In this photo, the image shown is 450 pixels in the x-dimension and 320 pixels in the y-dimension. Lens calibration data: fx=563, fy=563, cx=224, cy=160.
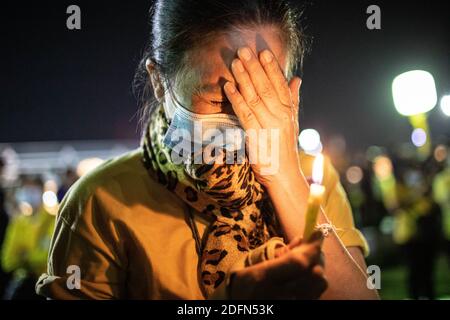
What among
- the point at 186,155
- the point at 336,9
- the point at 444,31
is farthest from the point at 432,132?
the point at 186,155

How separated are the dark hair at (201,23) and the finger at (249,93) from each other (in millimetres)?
179

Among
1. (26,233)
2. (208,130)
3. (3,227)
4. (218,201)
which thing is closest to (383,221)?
(26,233)

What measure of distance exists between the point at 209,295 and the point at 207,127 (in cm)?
57

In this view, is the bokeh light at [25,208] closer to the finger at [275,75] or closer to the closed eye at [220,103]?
the closed eye at [220,103]

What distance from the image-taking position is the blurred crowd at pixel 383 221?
6.33 metres

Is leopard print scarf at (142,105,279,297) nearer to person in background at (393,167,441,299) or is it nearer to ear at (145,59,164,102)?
ear at (145,59,164,102)

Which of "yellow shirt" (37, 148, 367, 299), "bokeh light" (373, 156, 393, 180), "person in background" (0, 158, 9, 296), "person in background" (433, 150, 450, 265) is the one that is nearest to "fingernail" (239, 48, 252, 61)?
"yellow shirt" (37, 148, 367, 299)

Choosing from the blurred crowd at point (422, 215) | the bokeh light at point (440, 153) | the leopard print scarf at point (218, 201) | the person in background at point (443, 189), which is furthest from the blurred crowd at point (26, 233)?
the bokeh light at point (440, 153)

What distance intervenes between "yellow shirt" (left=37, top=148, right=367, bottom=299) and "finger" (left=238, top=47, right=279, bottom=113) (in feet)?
1.76

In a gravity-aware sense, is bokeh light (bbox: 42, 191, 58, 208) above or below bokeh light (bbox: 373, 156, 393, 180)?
above

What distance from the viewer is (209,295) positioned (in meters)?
1.90

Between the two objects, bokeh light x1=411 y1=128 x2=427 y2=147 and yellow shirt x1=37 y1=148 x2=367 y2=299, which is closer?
yellow shirt x1=37 y1=148 x2=367 y2=299

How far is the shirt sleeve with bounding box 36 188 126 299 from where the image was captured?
1.90m

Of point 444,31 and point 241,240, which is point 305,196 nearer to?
point 241,240
